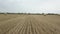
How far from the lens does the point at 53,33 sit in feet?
11.4

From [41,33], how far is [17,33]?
1.64 ft

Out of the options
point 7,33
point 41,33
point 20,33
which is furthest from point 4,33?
point 41,33

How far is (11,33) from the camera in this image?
3.39 meters

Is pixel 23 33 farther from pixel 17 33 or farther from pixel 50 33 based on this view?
pixel 50 33

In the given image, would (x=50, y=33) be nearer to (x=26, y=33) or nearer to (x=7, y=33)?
(x=26, y=33)

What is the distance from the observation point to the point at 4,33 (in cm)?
335

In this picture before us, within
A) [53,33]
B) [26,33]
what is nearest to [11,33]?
[26,33]

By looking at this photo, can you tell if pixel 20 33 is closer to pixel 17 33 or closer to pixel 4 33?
pixel 17 33

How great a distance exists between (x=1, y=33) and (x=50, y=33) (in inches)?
39.3

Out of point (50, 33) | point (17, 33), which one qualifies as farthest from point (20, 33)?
point (50, 33)

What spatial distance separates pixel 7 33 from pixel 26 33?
383 millimetres

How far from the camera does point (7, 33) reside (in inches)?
132

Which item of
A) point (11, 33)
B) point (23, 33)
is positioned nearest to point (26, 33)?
point (23, 33)

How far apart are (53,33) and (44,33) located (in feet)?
0.61
